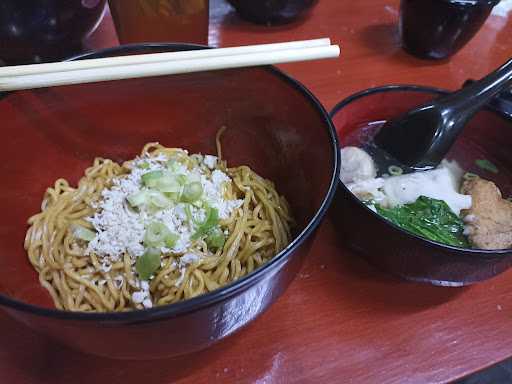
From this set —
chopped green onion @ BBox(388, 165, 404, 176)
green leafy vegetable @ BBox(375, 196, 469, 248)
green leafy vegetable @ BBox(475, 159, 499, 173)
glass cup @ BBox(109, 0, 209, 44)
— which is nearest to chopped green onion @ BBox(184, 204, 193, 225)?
green leafy vegetable @ BBox(375, 196, 469, 248)

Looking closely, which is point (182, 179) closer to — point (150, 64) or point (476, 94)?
point (150, 64)

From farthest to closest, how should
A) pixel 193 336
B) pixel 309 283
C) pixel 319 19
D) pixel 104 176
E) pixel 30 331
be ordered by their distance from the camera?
1. pixel 319 19
2. pixel 104 176
3. pixel 309 283
4. pixel 30 331
5. pixel 193 336

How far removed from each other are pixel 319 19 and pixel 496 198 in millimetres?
1012

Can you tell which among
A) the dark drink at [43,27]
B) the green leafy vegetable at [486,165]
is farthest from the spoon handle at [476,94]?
A: the dark drink at [43,27]

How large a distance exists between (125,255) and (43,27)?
2.13 feet

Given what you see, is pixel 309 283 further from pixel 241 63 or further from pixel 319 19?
pixel 319 19

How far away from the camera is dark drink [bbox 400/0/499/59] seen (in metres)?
1.34

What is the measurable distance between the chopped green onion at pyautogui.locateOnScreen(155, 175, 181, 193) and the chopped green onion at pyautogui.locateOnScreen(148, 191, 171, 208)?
0.5 inches

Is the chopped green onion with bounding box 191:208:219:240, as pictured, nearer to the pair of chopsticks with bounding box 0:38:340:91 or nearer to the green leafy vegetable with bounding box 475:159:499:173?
the pair of chopsticks with bounding box 0:38:340:91

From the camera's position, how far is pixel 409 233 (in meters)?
0.75

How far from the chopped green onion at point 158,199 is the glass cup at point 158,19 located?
1.84ft

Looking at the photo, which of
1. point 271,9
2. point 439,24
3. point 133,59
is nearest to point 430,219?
point 133,59

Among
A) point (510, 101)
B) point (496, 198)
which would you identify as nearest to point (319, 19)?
point (510, 101)

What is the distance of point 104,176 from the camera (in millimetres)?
999
